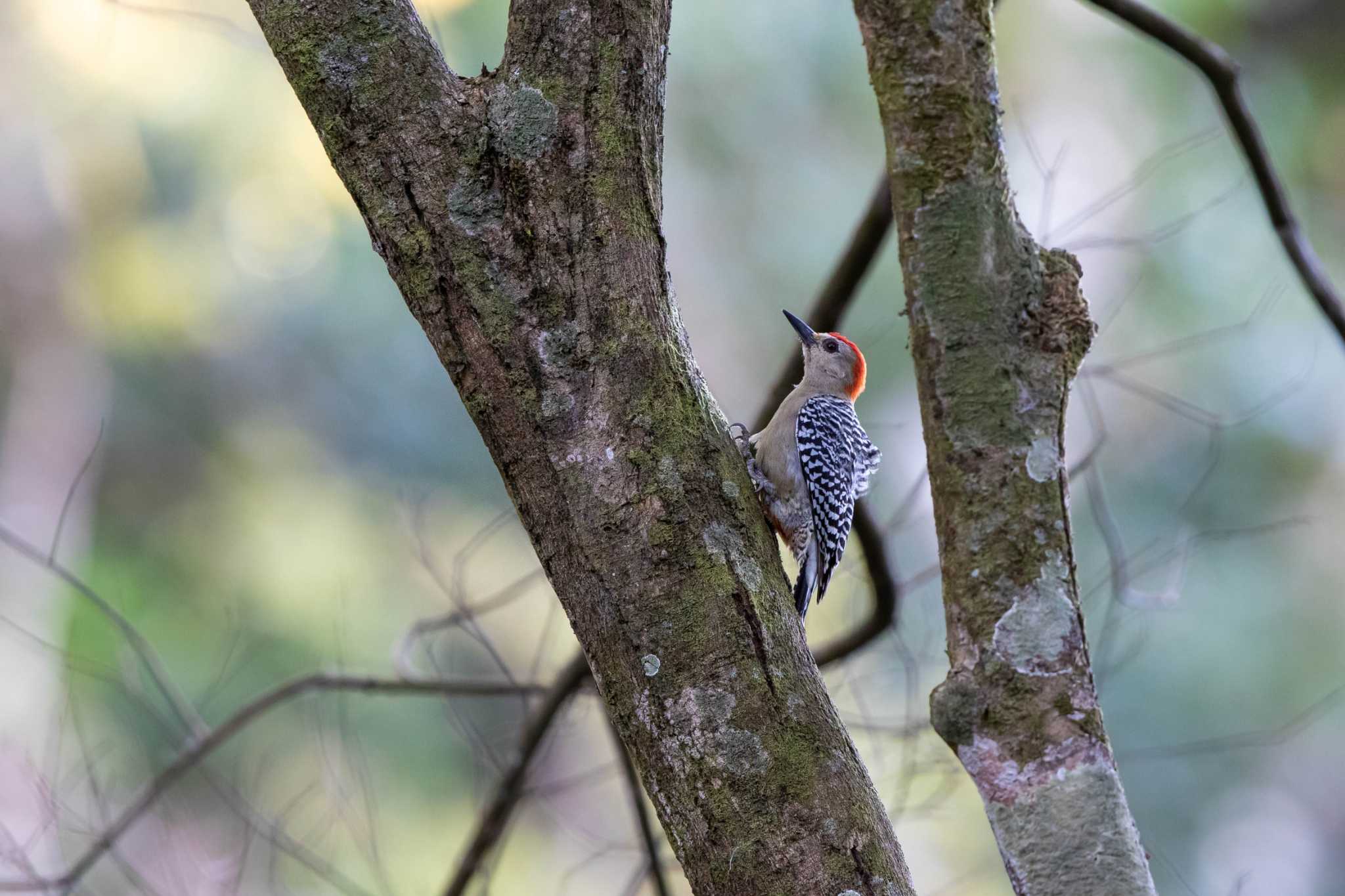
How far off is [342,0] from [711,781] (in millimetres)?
1489

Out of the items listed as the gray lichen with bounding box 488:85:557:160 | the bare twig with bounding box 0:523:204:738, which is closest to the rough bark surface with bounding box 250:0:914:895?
the gray lichen with bounding box 488:85:557:160

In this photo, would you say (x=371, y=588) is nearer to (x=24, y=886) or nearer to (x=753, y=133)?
(x=24, y=886)

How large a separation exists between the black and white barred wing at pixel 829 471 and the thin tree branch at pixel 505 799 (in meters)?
1.08

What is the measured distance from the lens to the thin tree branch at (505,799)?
164 inches

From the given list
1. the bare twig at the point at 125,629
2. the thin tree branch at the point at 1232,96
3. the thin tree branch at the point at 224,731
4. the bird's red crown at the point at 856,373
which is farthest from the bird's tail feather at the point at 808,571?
the bare twig at the point at 125,629

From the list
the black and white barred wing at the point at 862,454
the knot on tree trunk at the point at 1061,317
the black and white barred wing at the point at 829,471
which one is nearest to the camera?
the knot on tree trunk at the point at 1061,317

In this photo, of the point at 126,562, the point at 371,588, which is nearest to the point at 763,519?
the point at 371,588

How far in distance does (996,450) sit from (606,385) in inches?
26.2

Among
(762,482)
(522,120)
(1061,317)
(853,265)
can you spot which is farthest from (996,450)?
(762,482)

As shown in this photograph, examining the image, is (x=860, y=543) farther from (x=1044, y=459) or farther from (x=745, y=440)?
(x=1044, y=459)

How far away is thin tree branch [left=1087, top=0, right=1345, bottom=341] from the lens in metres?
3.14

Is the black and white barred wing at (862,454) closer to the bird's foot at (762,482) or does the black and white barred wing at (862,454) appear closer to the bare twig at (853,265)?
the bird's foot at (762,482)

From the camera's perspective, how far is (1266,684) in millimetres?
9094

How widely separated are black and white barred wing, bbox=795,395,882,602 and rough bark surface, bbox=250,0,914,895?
7.47 feet
